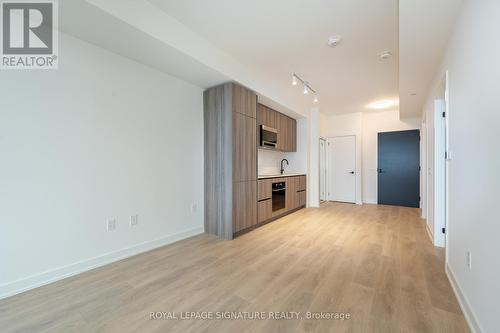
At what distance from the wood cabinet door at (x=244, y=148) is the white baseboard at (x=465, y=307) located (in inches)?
103

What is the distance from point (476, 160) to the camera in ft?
4.64

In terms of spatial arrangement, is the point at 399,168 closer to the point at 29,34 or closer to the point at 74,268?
the point at 74,268

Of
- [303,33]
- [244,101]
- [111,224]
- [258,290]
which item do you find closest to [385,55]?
[303,33]

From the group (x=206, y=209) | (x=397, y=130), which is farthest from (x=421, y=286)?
(x=397, y=130)

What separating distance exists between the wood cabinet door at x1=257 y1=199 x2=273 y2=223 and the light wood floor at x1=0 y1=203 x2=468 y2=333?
0.85 meters

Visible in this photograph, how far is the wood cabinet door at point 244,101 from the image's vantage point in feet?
10.9

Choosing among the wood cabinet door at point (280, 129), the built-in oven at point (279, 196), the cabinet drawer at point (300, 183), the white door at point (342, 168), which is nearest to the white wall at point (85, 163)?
the built-in oven at point (279, 196)

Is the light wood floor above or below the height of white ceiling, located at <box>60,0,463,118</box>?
below

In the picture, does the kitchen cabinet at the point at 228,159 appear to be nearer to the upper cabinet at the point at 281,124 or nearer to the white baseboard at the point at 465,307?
the upper cabinet at the point at 281,124

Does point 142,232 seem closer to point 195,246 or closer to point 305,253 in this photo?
point 195,246

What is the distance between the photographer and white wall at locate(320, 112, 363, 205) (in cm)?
633

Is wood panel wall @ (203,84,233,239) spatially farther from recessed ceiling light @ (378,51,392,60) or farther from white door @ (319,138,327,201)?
white door @ (319,138,327,201)

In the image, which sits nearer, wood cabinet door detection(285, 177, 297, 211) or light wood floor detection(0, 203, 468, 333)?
light wood floor detection(0, 203, 468, 333)

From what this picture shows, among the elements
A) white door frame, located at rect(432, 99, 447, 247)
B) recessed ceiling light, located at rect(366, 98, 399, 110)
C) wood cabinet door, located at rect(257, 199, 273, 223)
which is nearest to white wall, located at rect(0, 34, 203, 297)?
wood cabinet door, located at rect(257, 199, 273, 223)
